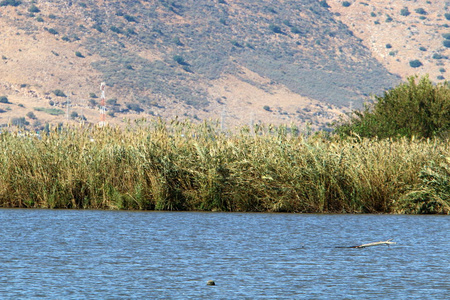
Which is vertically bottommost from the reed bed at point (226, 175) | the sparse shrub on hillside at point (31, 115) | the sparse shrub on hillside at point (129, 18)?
the reed bed at point (226, 175)

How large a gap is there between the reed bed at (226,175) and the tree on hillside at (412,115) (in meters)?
6.83

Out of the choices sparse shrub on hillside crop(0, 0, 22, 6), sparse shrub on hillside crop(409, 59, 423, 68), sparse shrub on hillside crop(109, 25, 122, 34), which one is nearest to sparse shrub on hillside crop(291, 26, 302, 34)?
sparse shrub on hillside crop(409, 59, 423, 68)

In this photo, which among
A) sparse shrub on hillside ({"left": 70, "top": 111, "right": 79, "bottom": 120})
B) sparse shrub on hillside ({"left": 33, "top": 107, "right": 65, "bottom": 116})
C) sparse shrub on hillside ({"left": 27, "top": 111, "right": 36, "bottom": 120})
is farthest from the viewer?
sparse shrub on hillside ({"left": 70, "top": 111, "right": 79, "bottom": 120})

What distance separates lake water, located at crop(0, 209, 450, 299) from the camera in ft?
46.2

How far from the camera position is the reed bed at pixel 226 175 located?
2700 centimetres

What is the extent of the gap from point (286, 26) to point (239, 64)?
2417 cm

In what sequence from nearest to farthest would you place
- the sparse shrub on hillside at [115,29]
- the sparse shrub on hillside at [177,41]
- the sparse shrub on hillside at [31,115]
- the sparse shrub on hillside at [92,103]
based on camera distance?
the sparse shrub on hillside at [31,115], the sparse shrub on hillside at [92,103], the sparse shrub on hillside at [115,29], the sparse shrub on hillside at [177,41]

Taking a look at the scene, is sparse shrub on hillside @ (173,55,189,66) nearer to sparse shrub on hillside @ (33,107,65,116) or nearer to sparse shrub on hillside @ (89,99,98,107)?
sparse shrub on hillside @ (89,99,98,107)

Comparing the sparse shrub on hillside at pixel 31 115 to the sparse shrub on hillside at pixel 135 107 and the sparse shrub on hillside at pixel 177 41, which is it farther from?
the sparse shrub on hillside at pixel 177 41

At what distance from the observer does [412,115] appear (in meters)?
35.4

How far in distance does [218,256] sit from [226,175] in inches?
376

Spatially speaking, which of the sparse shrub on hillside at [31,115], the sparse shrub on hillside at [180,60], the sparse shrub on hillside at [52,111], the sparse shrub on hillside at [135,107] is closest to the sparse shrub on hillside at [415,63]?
the sparse shrub on hillside at [180,60]

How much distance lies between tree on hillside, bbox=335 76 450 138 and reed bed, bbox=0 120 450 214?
6.83 meters

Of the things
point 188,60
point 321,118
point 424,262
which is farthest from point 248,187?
point 188,60
